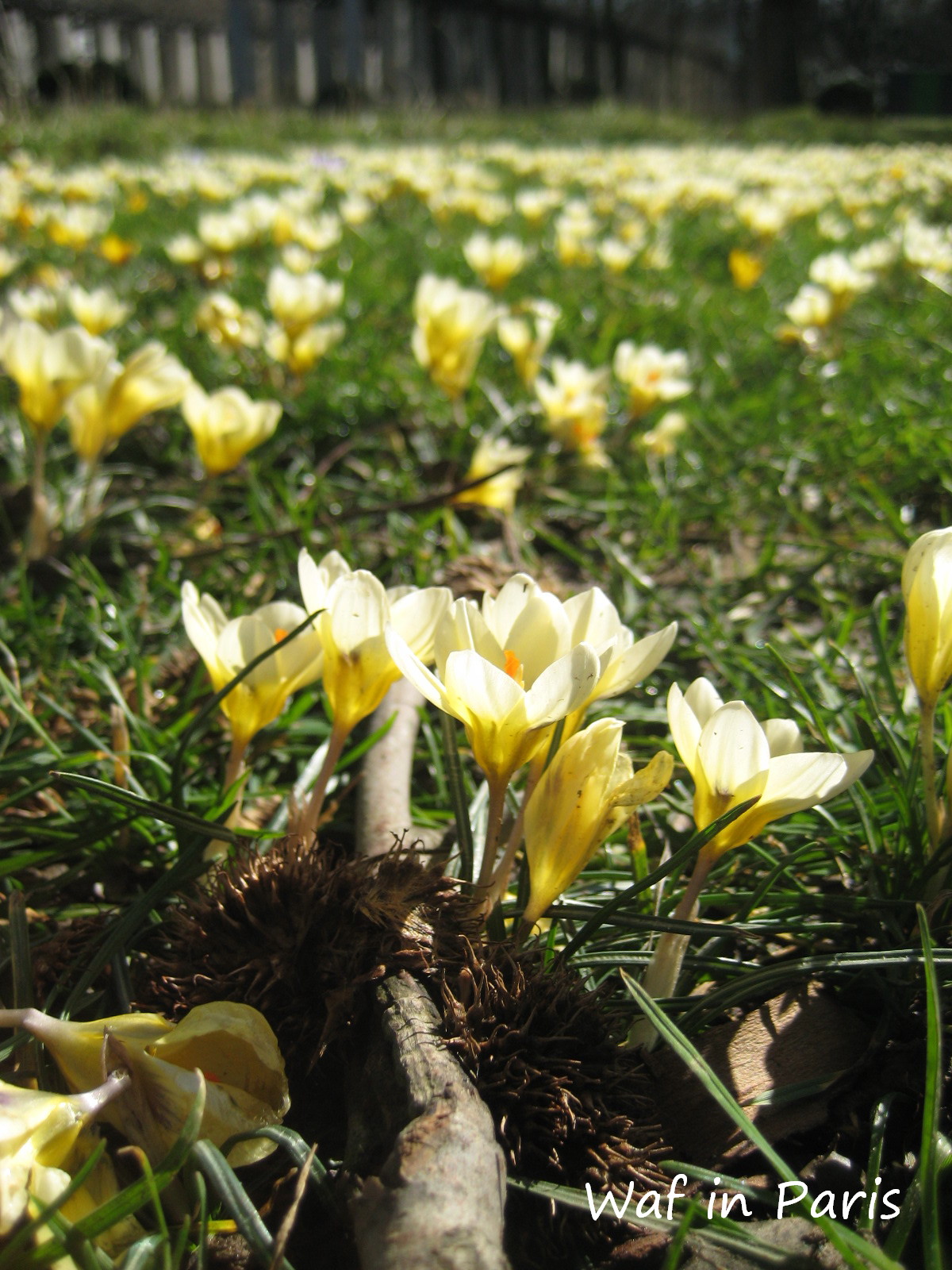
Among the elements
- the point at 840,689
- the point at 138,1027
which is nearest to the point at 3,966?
the point at 138,1027

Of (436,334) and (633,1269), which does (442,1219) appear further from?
(436,334)

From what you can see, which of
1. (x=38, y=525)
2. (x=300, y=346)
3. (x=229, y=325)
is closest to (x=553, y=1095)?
(x=38, y=525)

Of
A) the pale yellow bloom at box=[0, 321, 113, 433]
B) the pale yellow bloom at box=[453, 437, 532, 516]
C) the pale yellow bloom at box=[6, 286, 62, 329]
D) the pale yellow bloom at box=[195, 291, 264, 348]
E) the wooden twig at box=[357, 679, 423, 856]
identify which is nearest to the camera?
the wooden twig at box=[357, 679, 423, 856]

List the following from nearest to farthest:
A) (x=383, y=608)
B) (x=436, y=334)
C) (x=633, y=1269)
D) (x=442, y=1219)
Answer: (x=442, y=1219)
(x=633, y=1269)
(x=383, y=608)
(x=436, y=334)

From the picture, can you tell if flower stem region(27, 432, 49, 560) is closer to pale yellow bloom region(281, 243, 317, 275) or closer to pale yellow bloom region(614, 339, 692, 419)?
pale yellow bloom region(614, 339, 692, 419)

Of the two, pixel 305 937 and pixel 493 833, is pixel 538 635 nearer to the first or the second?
pixel 493 833

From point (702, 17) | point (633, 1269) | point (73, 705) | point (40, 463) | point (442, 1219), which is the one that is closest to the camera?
point (442, 1219)

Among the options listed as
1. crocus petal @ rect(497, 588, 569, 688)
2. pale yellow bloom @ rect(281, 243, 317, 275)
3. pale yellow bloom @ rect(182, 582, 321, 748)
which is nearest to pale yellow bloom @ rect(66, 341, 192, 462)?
pale yellow bloom @ rect(182, 582, 321, 748)
